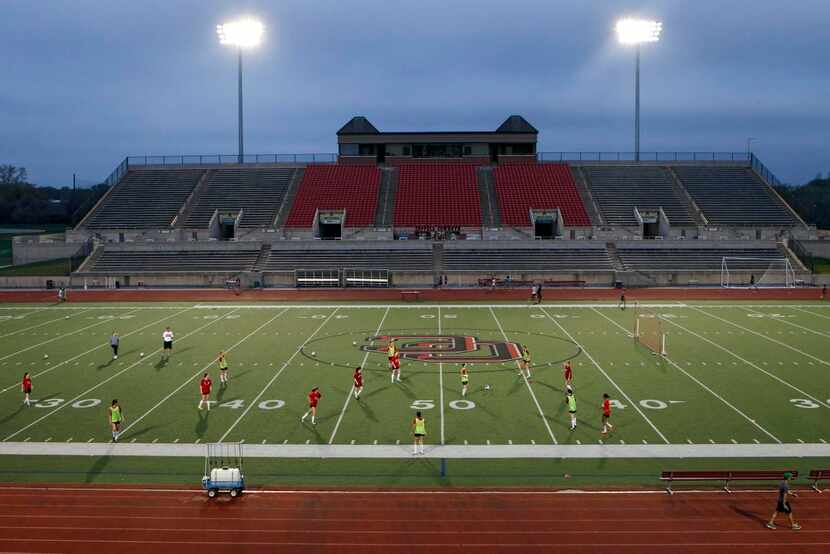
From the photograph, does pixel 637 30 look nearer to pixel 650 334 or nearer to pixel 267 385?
pixel 650 334

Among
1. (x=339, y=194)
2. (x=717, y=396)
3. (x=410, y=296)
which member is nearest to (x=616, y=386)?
(x=717, y=396)

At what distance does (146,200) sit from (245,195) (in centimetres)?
870

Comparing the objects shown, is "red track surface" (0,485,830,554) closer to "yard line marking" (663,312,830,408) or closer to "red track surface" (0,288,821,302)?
"yard line marking" (663,312,830,408)

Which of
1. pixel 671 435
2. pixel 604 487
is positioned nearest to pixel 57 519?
pixel 604 487

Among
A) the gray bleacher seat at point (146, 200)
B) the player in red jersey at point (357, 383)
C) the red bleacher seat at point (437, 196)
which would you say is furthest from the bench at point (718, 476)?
the gray bleacher seat at point (146, 200)

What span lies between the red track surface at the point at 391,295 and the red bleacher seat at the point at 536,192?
1477 cm

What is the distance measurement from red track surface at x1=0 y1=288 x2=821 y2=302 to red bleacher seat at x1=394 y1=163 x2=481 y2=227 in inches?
610

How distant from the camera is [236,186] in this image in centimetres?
6331

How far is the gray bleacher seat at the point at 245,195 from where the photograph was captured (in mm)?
58031

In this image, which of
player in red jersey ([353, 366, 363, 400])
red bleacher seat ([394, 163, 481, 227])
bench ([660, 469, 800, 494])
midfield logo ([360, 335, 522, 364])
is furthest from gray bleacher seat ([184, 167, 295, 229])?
bench ([660, 469, 800, 494])

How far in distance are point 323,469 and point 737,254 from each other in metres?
42.3

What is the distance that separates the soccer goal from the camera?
44781 millimetres

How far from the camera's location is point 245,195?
202ft

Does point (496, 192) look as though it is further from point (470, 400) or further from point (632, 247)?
point (470, 400)
